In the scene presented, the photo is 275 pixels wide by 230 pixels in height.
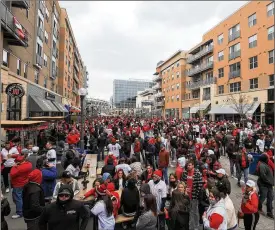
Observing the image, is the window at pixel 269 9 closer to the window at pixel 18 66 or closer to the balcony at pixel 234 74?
the balcony at pixel 234 74

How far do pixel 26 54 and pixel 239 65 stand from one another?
99.2 feet

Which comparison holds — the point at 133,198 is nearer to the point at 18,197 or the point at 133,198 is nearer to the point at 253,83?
the point at 18,197

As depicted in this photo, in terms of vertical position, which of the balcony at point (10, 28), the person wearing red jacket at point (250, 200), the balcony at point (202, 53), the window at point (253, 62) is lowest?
the person wearing red jacket at point (250, 200)

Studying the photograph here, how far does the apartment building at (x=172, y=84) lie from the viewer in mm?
62062

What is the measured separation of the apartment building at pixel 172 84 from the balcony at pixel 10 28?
159 ft

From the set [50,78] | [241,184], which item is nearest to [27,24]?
[50,78]

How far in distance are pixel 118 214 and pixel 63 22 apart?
44724 millimetres

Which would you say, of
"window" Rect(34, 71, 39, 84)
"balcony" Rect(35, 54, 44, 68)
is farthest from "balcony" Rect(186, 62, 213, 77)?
"window" Rect(34, 71, 39, 84)

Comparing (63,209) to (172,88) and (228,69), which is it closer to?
(228,69)

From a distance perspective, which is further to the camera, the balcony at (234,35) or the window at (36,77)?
the balcony at (234,35)

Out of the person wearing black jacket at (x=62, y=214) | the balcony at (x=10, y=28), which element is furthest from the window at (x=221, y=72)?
the person wearing black jacket at (x=62, y=214)

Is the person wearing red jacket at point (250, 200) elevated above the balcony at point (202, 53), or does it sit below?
below

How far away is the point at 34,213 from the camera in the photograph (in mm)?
5020

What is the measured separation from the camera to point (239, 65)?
122 feet
